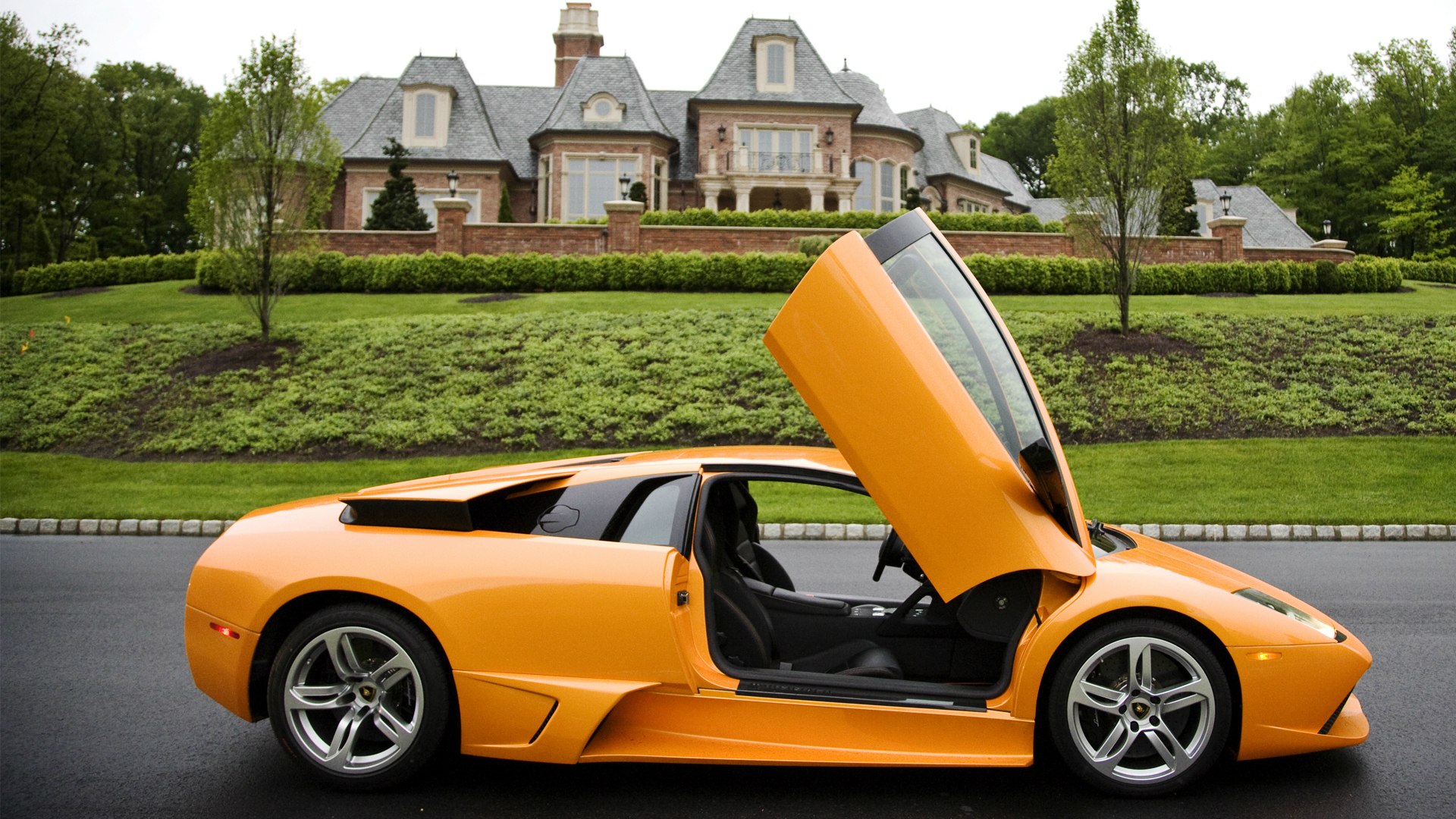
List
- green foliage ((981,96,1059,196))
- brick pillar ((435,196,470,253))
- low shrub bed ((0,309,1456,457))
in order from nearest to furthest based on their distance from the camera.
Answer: low shrub bed ((0,309,1456,457)) < brick pillar ((435,196,470,253)) < green foliage ((981,96,1059,196))

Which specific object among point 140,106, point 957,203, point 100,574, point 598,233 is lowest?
point 100,574

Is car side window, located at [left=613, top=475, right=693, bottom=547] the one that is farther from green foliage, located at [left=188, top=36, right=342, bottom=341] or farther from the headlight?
green foliage, located at [left=188, top=36, right=342, bottom=341]

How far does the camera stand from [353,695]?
→ 377cm

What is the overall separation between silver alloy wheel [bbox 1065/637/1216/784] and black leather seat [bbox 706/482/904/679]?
72cm

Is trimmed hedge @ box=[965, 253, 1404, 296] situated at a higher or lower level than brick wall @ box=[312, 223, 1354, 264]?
lower

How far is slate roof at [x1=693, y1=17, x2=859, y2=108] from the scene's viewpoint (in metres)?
38.4

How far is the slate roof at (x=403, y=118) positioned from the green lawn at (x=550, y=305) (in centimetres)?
1428

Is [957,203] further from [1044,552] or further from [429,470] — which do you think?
[1044,552]

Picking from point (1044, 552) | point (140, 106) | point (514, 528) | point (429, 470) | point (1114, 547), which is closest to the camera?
Result: point (1044, 552)

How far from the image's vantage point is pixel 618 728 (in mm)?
3654

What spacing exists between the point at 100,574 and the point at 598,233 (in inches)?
761

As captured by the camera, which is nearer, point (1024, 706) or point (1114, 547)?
point (1024, 706)

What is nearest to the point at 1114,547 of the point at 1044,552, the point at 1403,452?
the point at 1044,552

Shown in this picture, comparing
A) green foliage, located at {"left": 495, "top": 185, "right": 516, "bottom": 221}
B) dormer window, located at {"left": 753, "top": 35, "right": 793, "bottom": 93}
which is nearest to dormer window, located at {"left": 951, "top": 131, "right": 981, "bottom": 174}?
dormer window, located at {"left": 753, "top": 35, "right": 793, "bottom": 93}
